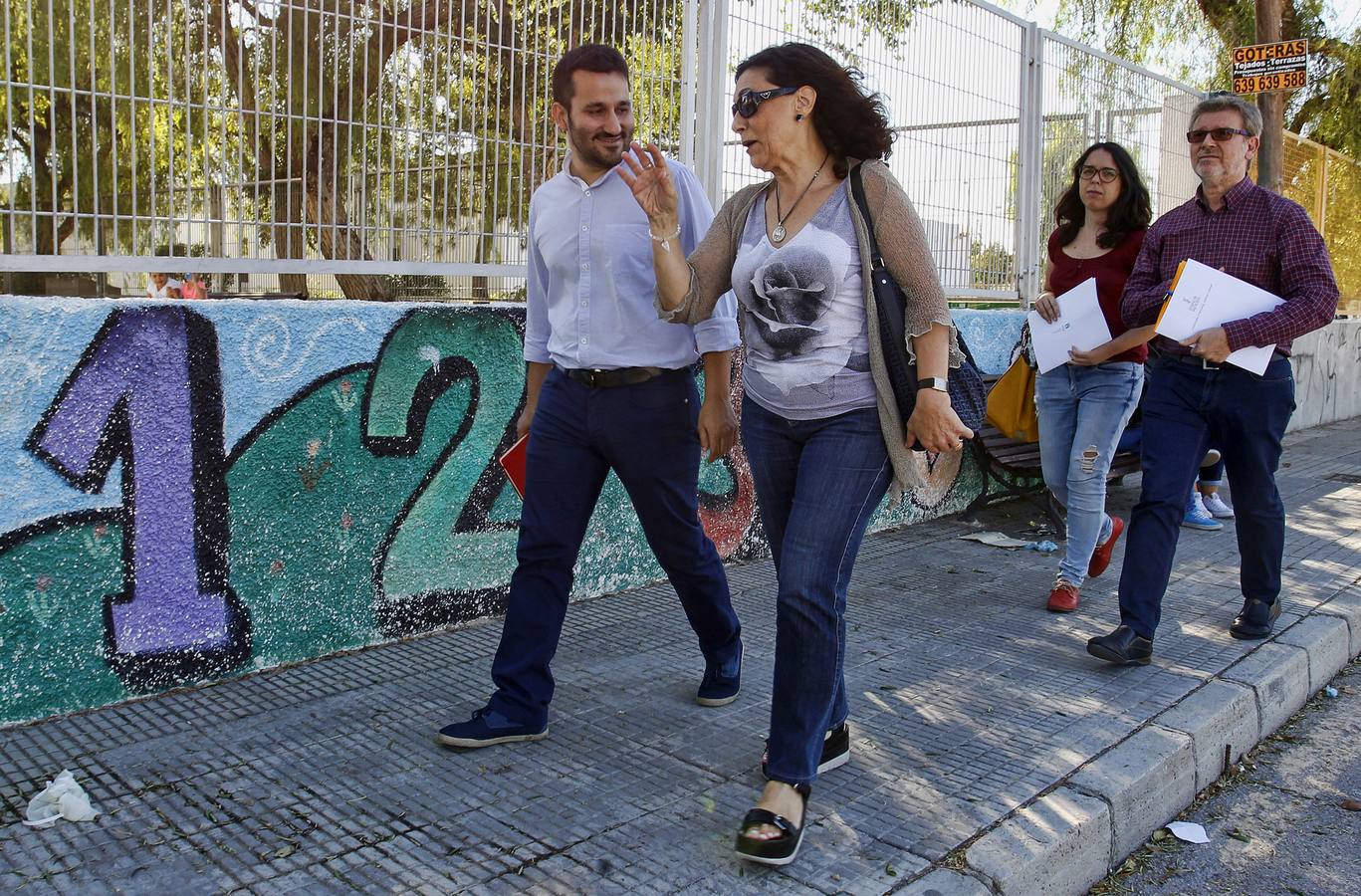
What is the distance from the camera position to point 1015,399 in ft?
20.4

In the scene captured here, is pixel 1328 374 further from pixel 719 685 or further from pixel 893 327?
pixel 893 327

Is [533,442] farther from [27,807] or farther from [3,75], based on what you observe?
[3,75]

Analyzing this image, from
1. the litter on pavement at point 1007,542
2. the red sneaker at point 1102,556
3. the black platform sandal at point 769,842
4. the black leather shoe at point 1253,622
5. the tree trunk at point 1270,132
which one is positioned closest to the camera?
the black platform sandal at point 769,842

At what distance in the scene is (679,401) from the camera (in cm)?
345

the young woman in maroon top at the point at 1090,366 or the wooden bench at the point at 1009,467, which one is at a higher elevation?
the young woman in maroon top at the point at 1090,366

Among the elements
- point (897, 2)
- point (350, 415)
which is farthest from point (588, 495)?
point (897, 2)

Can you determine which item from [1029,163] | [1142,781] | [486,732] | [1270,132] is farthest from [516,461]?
[1270,132]

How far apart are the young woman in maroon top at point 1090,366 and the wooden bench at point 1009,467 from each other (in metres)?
1.70

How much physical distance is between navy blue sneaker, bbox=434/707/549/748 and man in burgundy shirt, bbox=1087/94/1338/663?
2085 mm

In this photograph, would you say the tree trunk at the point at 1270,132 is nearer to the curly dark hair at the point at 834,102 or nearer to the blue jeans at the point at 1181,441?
the blue jeans at the point at 1181,441

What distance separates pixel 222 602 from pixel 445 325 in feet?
4.20

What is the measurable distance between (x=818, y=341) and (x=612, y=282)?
0.77 m

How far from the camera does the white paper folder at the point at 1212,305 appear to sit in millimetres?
4164

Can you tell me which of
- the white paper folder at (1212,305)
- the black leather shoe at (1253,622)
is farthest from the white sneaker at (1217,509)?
the white paper folder at (1212,305)
